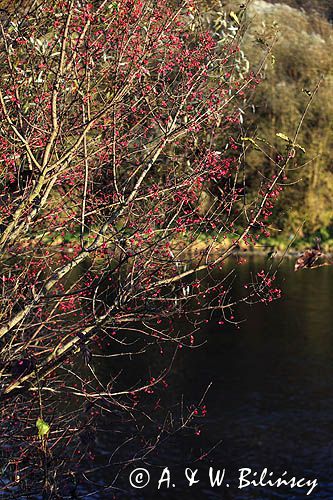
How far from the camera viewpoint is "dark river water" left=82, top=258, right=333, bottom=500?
15.2 m

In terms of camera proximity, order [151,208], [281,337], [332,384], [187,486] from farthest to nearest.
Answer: [281,337] → [332,384] → [187,486] → [151,208]

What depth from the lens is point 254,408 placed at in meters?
19.7

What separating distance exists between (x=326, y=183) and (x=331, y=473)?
119 ft

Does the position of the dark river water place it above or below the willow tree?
below

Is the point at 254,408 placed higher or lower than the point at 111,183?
lower

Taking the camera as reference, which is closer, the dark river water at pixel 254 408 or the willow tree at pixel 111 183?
the willow tree at pixel 111 183

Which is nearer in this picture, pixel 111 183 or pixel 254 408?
pixel 111 183

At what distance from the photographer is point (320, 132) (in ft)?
165

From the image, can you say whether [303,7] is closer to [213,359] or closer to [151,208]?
[213,359]

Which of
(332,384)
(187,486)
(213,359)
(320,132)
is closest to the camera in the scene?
(187,486)

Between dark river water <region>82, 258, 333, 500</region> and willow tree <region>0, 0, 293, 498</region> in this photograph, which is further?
dark river water <region>82, 258, 333, 500</region>

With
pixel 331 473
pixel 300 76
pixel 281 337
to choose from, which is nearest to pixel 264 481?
pixel 331 473

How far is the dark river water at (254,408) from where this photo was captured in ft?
49.9

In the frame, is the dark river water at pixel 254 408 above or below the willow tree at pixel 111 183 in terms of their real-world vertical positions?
below
